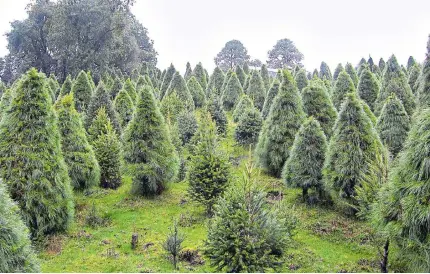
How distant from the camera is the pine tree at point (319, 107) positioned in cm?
2273

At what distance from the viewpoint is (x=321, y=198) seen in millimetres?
19062

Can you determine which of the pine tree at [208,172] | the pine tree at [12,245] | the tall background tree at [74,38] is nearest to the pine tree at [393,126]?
the pine tree at [208,172]

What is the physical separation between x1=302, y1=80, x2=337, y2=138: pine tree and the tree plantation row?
0.06 m

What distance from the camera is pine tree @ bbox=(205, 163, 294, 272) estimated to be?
997cm

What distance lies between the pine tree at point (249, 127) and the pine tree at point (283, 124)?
4933 mm

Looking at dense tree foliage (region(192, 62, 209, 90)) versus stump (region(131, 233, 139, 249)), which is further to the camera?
dense tree foliage (region(192, 62, 209, 90))

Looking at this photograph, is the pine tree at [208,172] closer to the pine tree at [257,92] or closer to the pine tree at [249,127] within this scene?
the pine tree at [249,127]

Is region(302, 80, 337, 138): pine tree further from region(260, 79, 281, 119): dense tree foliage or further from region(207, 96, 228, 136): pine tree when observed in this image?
region(207, 96, 228, 136): pine tree

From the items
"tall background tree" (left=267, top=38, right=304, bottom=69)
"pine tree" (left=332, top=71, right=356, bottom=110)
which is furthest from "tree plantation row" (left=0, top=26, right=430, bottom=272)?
"tall background tree" (left=267, top=38, right=304, bottom=69)

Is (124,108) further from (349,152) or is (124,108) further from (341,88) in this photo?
(349,152)

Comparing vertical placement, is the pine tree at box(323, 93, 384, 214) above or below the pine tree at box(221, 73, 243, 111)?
below

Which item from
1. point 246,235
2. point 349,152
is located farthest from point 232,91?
point 246,235

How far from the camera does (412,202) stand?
9930 millimetres

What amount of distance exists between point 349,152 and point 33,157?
42.5ft
